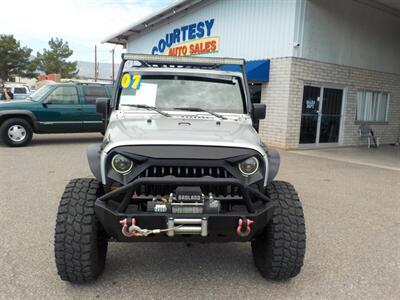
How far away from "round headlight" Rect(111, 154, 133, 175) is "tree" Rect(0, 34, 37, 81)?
2169 inches

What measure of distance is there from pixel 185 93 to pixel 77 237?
199 cm

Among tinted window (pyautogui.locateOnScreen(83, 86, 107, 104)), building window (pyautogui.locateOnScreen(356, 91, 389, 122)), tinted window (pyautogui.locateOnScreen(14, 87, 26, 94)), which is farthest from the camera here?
tinted window (pyautogui.locateOnScreen(14, 87, 26, 94))

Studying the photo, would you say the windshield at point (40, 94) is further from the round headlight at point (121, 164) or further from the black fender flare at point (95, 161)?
the round headlight at point (121, 164)

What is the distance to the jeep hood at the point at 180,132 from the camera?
304 centimetres

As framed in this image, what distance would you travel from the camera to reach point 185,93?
4359 millimetres

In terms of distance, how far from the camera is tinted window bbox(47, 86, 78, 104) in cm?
1141

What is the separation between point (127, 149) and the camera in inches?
117

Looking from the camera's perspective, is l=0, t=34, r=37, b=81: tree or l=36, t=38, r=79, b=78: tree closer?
l=0, t=34, r=37, b=81: tree

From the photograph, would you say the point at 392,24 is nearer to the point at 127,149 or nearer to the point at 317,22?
the point at 317,22

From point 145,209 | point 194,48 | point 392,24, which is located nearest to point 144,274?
point 145,209

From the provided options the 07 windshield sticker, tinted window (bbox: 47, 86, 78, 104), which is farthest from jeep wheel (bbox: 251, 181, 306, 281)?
tinted window (bbox: 47, 86, 78, 104)

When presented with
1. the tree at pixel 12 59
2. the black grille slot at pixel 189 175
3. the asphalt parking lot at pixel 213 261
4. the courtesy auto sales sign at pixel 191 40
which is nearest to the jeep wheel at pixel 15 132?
the asphalt parking lot at pixel 213 261

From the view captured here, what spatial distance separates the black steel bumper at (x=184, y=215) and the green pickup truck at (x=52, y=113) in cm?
894

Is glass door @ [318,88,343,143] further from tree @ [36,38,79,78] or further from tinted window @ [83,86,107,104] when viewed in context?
tree @ [36,38,79,78]
